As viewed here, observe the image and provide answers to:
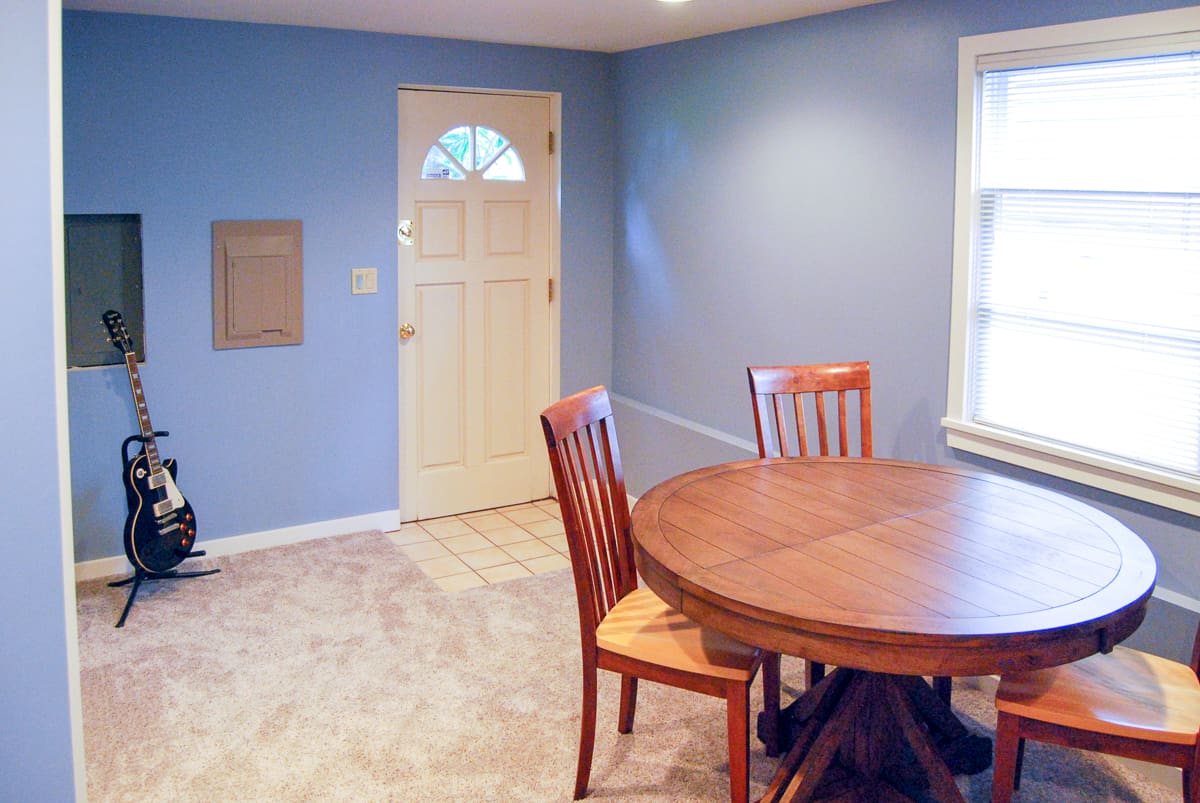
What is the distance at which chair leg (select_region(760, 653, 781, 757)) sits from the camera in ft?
9.61

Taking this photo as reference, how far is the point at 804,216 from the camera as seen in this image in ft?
13.1

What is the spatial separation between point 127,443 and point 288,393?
0.73 metres

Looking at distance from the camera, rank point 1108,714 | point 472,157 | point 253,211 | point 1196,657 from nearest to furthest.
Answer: point 1108,714, point 1196,657, point 253,211, point 472,157

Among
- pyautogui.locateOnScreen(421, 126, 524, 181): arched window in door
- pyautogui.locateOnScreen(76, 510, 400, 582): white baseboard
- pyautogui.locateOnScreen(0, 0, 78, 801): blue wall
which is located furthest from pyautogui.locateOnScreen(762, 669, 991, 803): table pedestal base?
pyautogui.locateOnScreen(421, 126, 524, 181): arched window in door

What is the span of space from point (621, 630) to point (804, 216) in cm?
198

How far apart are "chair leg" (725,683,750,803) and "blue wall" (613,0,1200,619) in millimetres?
1263

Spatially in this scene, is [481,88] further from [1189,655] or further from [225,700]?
[1189,655]

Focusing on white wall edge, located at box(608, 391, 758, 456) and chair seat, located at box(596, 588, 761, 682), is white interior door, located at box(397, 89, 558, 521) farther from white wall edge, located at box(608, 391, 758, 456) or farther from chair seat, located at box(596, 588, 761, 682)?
chair seat, located at box(596, 588, 761, 682)

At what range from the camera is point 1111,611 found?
2.05 m

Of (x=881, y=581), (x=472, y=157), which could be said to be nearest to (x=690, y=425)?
(x=472, y=157)

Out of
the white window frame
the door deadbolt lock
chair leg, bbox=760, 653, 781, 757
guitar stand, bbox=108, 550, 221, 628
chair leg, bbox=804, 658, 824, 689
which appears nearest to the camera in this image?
the white window frame

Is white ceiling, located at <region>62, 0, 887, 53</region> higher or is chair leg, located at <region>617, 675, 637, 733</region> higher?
white ceiling, located at <region>62, 0, 887, 53</region>

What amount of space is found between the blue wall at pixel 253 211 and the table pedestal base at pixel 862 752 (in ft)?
8.57

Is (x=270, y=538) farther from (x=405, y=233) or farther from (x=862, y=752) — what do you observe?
(x=862, y=752)
